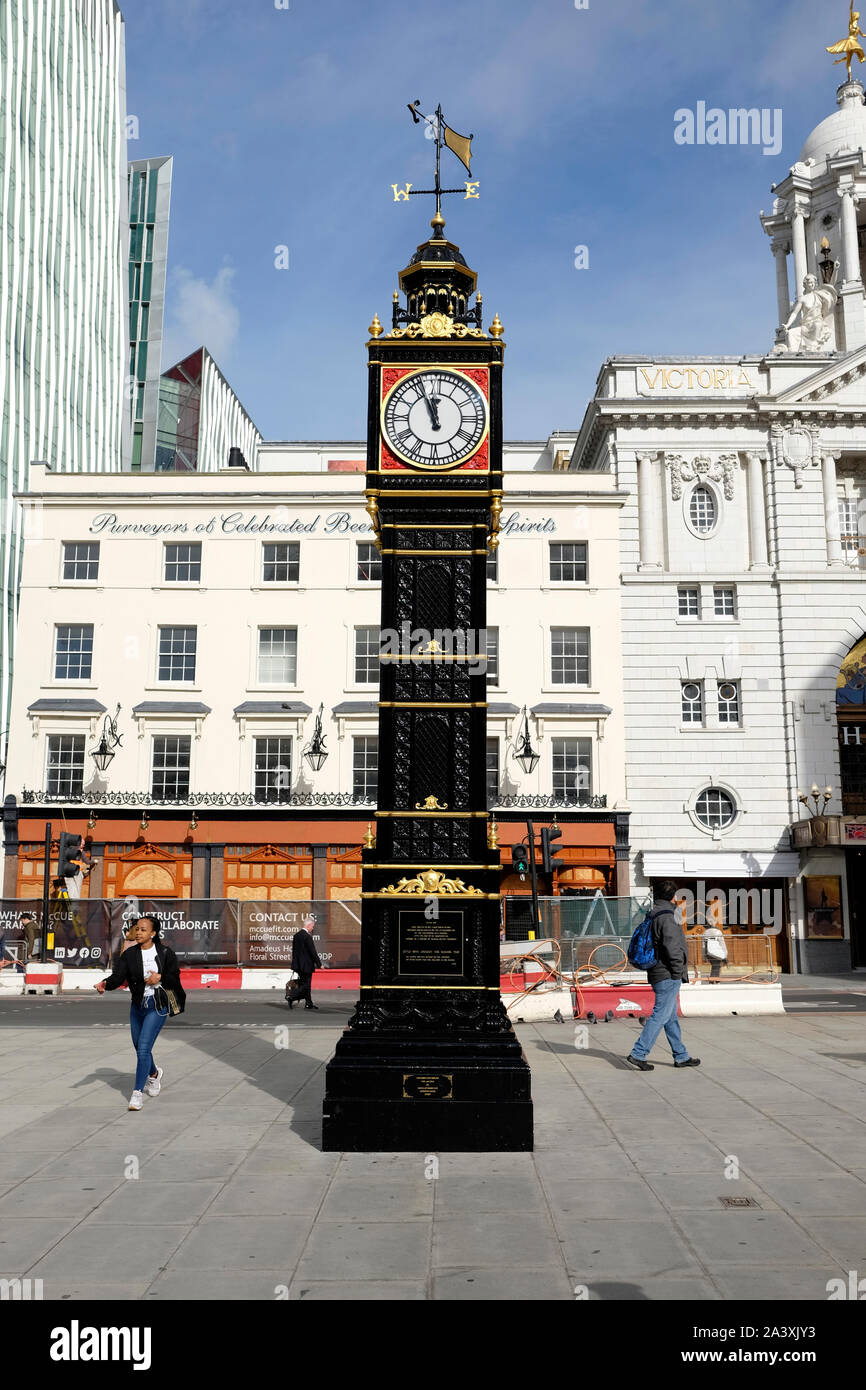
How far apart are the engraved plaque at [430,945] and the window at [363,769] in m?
23.6

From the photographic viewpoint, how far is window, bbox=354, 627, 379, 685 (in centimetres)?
3403

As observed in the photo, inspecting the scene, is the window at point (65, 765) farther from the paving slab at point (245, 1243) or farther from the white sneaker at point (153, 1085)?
the paving slab at point (245, 1243)

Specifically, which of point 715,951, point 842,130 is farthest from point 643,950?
point 842,130

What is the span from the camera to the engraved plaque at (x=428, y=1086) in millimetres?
8594

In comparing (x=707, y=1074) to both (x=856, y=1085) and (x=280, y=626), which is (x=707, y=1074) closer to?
(x=856, y=1085)

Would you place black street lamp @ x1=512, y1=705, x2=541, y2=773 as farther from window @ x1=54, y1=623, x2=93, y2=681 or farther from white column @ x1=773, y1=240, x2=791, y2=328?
white column @ x1=773, y1=240, x2=791, y2=328

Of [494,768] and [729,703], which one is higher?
[729,703]

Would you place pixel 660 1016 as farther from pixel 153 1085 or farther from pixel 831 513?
pixel 831 513

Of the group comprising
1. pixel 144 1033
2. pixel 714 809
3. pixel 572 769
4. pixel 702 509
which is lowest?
pixel 144 1033

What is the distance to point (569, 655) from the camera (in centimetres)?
3412

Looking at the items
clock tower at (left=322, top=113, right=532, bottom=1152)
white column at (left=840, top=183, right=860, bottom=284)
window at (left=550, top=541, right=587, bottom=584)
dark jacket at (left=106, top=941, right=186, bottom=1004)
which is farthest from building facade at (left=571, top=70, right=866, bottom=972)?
clock tower at (left=322, top=113, right=532, bottom=1152)

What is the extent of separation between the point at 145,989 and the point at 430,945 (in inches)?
119

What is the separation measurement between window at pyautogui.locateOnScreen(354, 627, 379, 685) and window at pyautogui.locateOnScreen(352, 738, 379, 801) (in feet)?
6.37

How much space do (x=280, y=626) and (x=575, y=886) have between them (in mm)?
12122
